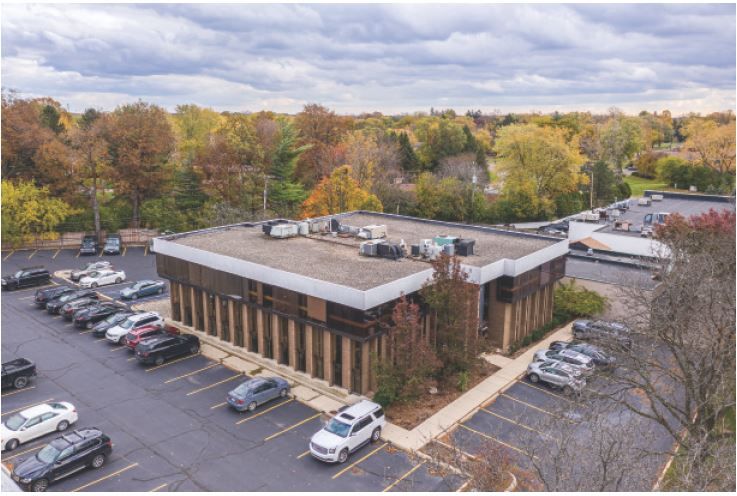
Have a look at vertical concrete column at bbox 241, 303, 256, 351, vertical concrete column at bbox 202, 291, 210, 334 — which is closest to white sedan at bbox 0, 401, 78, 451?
vertical concrete column at bbox 241, 303, 256, 351

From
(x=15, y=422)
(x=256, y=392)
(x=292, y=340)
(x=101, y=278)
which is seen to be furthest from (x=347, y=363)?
(x=101, y=278)

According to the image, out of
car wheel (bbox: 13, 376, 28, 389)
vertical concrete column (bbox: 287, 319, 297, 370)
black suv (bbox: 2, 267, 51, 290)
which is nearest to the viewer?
car wheel (bbox: 13, 376, 28, 389)

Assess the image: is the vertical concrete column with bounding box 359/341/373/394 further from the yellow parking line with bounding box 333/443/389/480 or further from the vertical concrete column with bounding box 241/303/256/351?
the vertical concrete column with bounding box 241/303/256/351

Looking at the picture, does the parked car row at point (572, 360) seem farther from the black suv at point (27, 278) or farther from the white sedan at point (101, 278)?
the black suv at point (27, 278)

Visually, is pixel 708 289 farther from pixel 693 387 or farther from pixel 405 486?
pixel 405 486

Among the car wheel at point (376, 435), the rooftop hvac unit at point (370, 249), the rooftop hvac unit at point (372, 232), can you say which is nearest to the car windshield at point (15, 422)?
the car wheel at point (376, 435)
